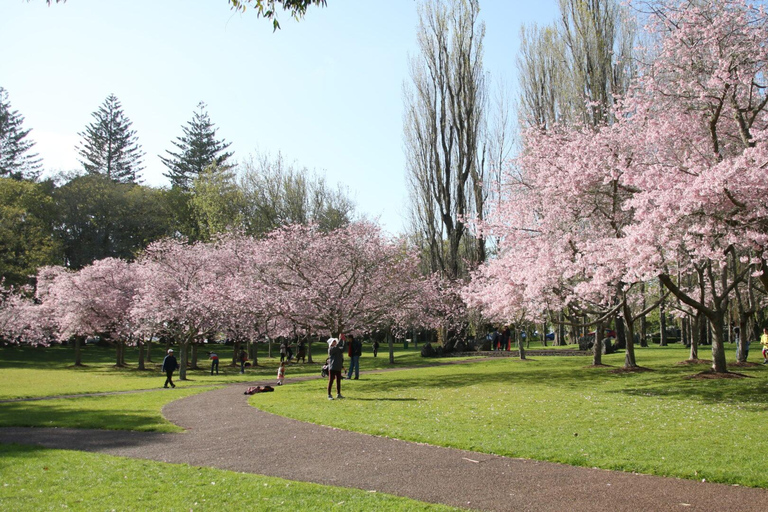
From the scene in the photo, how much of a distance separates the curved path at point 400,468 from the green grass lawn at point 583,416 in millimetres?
510

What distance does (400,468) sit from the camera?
25.3ft

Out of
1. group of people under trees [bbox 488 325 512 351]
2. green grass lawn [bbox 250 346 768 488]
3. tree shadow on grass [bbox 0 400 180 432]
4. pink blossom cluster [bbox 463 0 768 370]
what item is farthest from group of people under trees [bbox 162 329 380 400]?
group of people under trees [bbox 488 325 512 351]

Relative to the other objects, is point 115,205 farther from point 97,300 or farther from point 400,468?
point 400,468

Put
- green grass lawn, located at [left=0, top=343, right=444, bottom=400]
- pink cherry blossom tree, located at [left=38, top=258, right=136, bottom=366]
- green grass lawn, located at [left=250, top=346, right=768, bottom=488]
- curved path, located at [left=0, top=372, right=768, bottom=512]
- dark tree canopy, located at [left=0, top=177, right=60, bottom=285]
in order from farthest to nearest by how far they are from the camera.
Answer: dark tree canopy, located at [left=0, top=177, right=60, bottom=285] → pink cherry blossom tree, located at [left=38, top=258, right=136, bottom=366] → green grass lawn, located at [left=0, top=343, right=444, bottom=400] → green grass lawn, located at [left=250, top=346, right=768, bottom=488] → curved path, located at [left=0, top=372, right=768, bottom=512]

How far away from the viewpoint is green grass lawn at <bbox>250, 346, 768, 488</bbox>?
7.80m

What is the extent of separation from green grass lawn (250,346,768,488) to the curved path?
0.51 m

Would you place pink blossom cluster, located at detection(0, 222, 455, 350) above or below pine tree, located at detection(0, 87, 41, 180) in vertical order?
below

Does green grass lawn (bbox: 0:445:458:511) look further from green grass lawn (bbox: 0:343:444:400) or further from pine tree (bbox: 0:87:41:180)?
pine tree (bbox: 0:87:41:180)

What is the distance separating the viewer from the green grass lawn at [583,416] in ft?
25.6

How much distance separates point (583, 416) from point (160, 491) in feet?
27.2

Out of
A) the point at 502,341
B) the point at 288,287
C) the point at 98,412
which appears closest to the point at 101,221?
the point at 288,287

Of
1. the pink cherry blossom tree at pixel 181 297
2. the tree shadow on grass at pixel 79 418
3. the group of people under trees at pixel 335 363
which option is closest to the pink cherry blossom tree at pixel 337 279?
the group of people under trees at pixel 335 363

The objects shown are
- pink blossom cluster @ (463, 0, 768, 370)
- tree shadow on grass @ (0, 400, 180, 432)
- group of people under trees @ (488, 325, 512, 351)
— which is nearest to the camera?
tree shadow on grass @ (0, 400, 180, 432)

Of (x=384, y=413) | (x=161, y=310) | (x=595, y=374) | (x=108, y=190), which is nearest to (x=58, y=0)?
(x=384, y=413)
